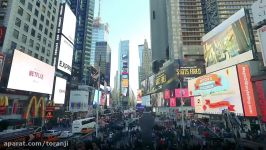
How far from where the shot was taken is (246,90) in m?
32.4

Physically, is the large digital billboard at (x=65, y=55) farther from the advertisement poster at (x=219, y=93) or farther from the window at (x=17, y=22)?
the advertisement poster at (x=219, y=93)

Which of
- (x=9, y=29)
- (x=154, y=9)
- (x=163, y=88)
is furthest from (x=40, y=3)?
(x=154, y=9)

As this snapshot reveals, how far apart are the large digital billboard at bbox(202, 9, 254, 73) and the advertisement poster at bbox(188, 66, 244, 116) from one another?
3660mm

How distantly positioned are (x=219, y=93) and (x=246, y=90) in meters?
Result: 6.99

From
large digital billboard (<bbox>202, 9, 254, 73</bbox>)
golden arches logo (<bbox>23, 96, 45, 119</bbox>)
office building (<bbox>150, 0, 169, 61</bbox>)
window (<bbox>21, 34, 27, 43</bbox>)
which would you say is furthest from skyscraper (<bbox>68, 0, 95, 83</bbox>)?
office building (<bbox>150, 0, 169, 61</bbox>)

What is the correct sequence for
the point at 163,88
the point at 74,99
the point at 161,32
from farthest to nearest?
the point at 161,32
the point at 163,88
the point at 74,99

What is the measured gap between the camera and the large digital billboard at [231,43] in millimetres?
35250

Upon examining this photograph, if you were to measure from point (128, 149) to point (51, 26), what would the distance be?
48669 millimetres

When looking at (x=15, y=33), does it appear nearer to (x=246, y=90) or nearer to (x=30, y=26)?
(x=30, y=26)

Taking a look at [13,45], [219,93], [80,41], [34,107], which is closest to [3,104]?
[34,107]

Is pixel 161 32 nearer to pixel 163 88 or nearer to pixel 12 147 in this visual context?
pixel 163 88

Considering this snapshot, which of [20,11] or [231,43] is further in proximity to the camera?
[20,11]

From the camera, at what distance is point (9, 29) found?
37.2m

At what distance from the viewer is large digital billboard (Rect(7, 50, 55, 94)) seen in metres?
30.9
